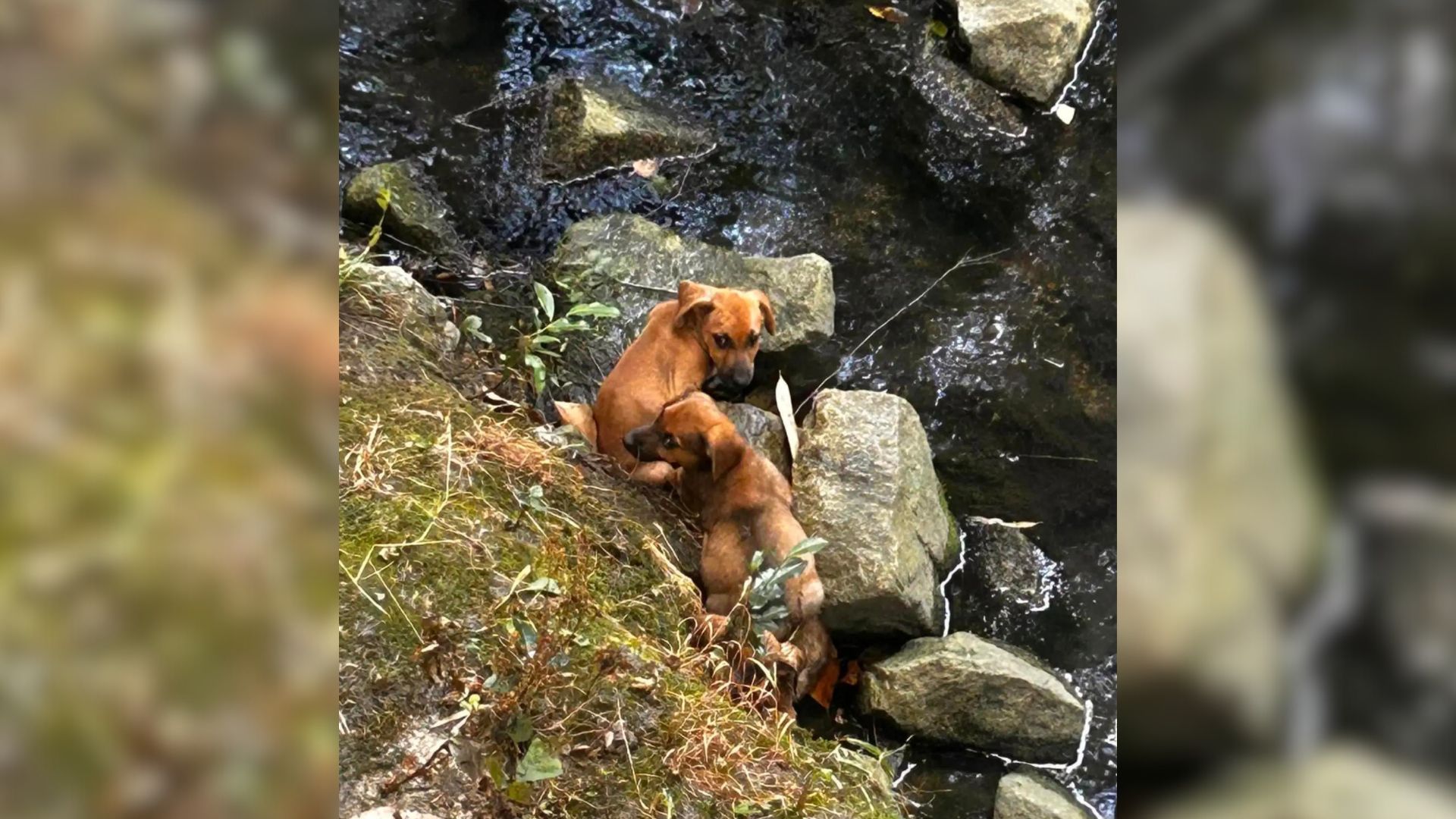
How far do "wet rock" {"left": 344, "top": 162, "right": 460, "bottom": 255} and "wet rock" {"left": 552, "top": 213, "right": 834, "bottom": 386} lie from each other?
58 centimetres

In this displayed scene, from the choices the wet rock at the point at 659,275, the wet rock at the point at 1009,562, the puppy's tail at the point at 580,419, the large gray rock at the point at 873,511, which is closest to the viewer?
the large gray rock at the point at 873,511

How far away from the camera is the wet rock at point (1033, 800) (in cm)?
369

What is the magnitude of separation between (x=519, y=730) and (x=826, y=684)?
1.83 meters

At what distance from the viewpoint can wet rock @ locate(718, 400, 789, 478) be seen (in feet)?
15.9

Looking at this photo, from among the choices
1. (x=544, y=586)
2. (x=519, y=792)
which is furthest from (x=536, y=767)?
(x=544, y=586)

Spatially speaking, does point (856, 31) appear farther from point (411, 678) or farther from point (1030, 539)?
point (411, 678)

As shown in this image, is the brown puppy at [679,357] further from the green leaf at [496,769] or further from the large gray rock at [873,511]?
the green leaf at [496,769]

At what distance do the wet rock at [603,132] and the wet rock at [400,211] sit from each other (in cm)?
88

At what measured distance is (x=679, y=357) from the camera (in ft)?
15.4

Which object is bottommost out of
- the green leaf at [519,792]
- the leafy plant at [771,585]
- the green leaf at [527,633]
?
the leafy plant at [771,585]
